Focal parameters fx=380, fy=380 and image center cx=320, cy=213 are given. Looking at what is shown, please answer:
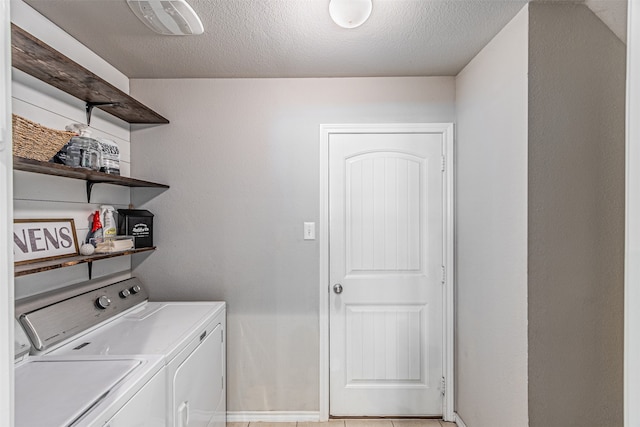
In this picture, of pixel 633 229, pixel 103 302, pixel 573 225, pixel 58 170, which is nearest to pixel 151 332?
pixel 103 302

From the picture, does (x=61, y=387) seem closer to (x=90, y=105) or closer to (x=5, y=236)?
(x=5, y=236)

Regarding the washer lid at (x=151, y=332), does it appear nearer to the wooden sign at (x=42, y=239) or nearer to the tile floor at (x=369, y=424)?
the wooden sign at (x=42, y=239)

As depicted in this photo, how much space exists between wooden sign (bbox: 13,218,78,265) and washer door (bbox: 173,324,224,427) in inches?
31.4

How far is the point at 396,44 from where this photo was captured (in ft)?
6.86

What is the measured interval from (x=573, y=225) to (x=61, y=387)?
7.03ft

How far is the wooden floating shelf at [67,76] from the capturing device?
1448 mm

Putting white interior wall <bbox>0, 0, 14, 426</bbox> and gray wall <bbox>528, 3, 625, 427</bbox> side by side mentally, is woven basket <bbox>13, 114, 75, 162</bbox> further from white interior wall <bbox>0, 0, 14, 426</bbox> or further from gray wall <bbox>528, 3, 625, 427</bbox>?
gray wall <bbox>528, 3, 625, 427</bbox>

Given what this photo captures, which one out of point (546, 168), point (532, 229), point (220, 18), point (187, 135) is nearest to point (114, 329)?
point (187, 135)

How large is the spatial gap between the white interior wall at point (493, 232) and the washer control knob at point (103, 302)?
6.80ft

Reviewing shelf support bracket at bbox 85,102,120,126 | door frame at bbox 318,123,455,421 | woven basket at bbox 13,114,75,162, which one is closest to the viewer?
woven basket at bbox 13,114,75,162

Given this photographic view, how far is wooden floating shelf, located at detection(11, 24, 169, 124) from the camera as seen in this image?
1448 millimetres

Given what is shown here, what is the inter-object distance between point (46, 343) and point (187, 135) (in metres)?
1.50

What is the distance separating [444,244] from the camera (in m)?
2.59

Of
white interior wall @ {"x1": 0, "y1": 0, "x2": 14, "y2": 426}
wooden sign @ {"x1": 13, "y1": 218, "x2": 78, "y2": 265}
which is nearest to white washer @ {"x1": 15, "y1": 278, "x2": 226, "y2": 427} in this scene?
wooden sign @ {"x1": 13, "y1": 218, "x2": 78, "y2": 265}
